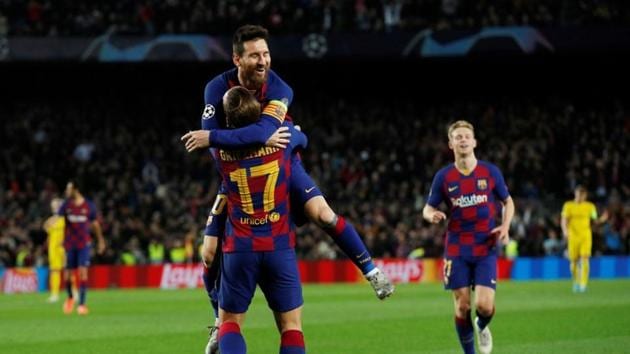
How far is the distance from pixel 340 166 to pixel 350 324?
2024 centimetres

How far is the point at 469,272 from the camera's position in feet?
39.9

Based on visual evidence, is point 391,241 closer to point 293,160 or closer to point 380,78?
point 380,78

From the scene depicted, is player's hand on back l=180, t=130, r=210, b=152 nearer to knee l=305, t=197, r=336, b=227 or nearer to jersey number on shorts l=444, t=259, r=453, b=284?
knee l=305, t=197, r=336, b=227

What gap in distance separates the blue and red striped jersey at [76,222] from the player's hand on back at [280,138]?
14.0 metres

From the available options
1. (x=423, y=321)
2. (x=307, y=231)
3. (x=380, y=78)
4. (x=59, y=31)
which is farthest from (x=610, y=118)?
(x=423, y=321)

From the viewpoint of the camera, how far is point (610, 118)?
127 ft

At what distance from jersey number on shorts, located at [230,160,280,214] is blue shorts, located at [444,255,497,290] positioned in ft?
14.7

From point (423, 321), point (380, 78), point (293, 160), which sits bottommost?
point (423, 321)

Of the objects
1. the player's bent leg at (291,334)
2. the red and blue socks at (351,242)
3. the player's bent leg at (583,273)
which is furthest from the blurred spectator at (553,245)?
the player's bent leg at (291,334)

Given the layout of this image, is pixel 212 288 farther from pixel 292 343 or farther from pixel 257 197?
pixel 257 197

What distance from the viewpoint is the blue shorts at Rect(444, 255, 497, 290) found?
39.5 ft

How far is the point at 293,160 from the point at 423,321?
32.4 ft

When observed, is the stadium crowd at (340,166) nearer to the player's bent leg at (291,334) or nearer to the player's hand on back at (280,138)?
the player's bent leg at (291,334)

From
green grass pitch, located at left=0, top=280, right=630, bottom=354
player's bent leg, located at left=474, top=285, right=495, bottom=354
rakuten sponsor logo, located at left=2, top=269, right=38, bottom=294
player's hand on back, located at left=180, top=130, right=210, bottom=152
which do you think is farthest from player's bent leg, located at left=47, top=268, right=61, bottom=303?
player's hand on back, located at left=180, top=130, right=210, bottom=152
